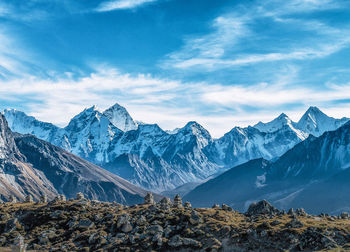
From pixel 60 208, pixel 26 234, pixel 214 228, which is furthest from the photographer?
pixel 60 208

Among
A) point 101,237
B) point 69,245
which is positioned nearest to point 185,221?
point 101,237

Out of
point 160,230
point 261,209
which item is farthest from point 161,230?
point 261,209

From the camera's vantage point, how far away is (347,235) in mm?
75375

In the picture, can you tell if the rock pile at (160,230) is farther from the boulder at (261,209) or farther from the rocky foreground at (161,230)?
the boulder at (261,209)

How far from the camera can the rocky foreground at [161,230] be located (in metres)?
75.7

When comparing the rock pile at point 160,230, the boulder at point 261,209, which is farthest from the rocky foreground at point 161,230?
the boulder at point 261,209

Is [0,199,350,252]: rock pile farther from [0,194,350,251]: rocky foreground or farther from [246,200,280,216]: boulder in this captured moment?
[246,200,280,216]: boulder

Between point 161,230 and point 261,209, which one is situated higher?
point 261,209

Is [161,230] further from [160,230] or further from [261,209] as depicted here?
[261,209]

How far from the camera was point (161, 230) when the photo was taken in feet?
278

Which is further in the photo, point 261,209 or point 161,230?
point 261,209

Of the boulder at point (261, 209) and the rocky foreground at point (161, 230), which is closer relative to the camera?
the rocky foreground at point (161, 230)

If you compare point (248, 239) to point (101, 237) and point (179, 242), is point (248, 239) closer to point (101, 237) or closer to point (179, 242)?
point (179, 242)

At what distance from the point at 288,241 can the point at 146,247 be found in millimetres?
29174
